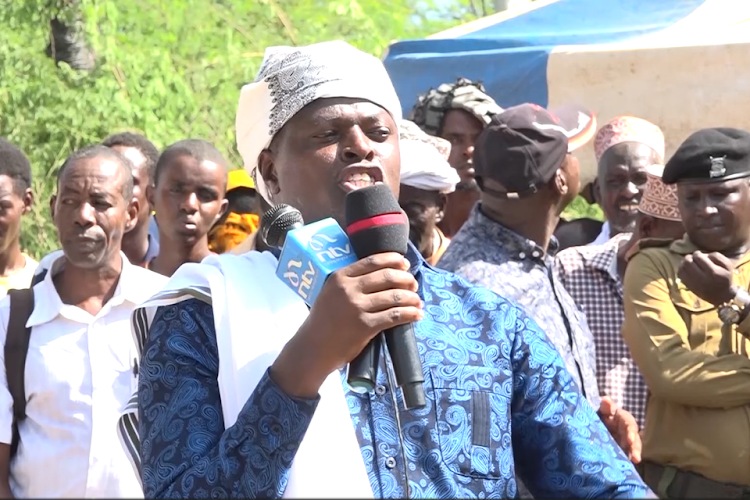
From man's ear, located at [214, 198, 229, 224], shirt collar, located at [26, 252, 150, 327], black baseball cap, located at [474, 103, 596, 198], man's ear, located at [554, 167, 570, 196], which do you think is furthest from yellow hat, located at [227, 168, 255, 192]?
man's ear, located at [554, 167, 570, 196]

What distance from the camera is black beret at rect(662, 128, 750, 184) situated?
4.91m

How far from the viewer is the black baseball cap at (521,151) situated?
185 inches

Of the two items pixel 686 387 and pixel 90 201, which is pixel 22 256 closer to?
pixel 90 201

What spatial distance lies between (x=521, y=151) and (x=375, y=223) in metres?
2.78

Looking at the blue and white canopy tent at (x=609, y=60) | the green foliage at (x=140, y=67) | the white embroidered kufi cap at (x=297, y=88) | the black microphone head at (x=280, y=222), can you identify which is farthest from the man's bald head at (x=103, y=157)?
the green foliage at (x=140, y=67)

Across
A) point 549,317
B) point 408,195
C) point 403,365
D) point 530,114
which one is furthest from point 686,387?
point 403,365

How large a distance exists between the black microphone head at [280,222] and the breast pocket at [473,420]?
0.43 meters

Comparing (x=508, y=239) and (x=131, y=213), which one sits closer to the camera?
(x=508, y=239)

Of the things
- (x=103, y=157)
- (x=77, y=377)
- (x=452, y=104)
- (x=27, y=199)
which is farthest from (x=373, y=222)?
(x=452, y=104)

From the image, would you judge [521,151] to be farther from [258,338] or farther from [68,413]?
[258,338]

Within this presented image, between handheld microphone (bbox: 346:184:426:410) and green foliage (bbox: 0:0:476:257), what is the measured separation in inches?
269

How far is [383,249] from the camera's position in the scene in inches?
81.0

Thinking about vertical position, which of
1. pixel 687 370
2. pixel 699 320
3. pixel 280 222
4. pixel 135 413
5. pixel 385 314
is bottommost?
pixel 687 370

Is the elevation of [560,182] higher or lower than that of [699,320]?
higher
